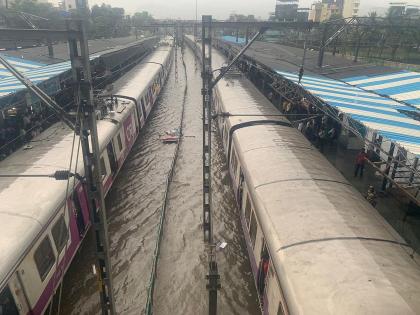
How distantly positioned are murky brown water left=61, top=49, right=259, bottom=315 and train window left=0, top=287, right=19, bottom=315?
282cm

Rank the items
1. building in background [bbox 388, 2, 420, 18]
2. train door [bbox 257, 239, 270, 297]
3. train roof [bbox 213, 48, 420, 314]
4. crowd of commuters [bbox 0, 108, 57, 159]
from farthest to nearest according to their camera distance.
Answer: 1. building in background [bbox 388, 2, 420, 18]
2. crowd of commuters [bbox 0, 108, 57, 159]
3. train door [bbox 257, 239, 270, 297]
4. train roof [bbox 213, 48, 420, 314]

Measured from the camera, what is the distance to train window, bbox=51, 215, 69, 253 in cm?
802

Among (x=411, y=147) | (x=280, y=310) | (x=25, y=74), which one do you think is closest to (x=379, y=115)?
(x=411, y=147)

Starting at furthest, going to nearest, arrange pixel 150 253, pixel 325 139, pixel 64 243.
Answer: pixel 325 139 → pixel 150 253 → pixel 64 243

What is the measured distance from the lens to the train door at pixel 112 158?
520 inches

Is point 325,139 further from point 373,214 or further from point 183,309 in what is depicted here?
point 183,309

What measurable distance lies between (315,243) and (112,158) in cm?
953

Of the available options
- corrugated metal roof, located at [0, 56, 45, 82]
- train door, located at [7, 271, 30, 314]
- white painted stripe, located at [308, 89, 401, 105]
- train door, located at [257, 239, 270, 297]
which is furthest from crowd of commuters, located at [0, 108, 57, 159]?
white painted stripe, located at [308, 89, 401, 105]

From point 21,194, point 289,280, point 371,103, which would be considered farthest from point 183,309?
point 371,103

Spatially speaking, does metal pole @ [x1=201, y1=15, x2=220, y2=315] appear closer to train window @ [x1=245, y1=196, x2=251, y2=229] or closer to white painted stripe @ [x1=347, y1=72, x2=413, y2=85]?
train window @ [x1=245, y1=196, x2=251, y2=229]

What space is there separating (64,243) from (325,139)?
42.8 ft

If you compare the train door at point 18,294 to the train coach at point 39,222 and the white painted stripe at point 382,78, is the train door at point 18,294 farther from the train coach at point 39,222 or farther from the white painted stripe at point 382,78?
the white painted stripe at point 382,78

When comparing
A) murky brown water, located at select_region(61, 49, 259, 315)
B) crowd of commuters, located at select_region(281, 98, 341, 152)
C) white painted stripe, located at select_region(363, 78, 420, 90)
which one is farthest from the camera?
crowd of commuters, located at select_region(281, 98, 341, 152)

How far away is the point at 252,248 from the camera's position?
8891 mm
